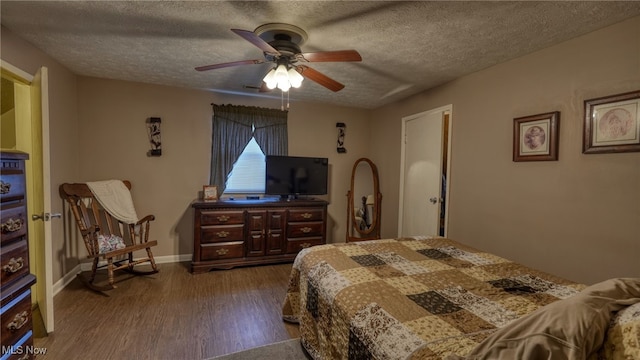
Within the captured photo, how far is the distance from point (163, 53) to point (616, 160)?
363cm

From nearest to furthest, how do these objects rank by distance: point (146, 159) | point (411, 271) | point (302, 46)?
point (411, 271) < point (302, 46) < point (146, 159)

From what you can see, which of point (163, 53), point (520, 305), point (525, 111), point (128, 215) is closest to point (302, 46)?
point (163, 53)

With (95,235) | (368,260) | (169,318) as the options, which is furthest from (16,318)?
(368,260)

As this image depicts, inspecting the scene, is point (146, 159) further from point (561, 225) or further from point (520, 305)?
point (561, 225)

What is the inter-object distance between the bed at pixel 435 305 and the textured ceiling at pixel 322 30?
1.62m

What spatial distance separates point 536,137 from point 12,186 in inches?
140

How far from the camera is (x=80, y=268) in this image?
10.9 feet

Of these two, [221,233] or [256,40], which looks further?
[221,233]

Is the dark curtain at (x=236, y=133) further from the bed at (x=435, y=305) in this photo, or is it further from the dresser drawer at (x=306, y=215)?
the bed at (x=435, y=305)

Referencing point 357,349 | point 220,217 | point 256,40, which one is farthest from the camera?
point 220,217

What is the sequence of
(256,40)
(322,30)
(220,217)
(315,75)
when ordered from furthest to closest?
1. (220,217)
2. (315,75)
3. (322,30)
4. (256,40)

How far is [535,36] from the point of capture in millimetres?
2148

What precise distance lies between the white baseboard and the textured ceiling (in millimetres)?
2210

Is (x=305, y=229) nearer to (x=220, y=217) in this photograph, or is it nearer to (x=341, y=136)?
(x=220, y=217)
